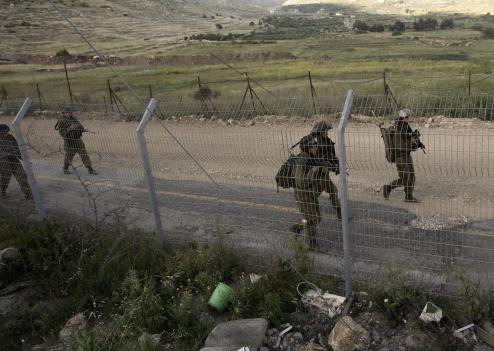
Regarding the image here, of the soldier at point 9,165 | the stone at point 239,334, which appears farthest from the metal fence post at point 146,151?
the soldier at point 9,165

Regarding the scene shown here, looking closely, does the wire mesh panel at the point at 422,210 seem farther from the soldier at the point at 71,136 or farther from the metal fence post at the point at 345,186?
the soldier at the point at 71,136

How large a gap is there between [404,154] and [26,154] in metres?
6.21

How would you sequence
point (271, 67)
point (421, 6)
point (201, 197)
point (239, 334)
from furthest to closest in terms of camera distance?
point (421, 6) → point (271, 67) → point (201, 197) → point (239, 334)

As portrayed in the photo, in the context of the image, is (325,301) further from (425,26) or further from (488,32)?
(425,26)

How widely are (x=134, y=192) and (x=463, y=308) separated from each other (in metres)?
6.81

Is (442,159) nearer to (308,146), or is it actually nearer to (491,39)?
(308,146)

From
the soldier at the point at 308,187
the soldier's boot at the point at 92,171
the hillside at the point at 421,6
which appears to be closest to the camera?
the soldier at the point at 308,187

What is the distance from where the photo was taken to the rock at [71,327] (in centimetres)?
517

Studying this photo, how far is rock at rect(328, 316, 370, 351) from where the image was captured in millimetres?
4430

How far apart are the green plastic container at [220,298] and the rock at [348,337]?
4.13ft

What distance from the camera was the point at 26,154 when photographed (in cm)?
775

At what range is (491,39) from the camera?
4475 cm

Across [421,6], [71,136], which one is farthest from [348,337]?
[421,6]

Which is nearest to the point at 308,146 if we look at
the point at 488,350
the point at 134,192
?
the point at 488,350
